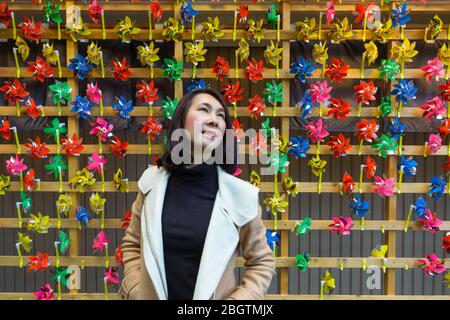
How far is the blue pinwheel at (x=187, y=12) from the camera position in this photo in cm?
287

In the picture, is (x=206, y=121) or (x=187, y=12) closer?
(x=206, y=121)

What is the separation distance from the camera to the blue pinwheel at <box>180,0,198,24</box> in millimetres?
2867

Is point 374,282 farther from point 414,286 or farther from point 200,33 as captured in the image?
point 200,33

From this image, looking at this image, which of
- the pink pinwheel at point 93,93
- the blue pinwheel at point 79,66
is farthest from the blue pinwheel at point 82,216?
the blue pinwheel at point 79,66

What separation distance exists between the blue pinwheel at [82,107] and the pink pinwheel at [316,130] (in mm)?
1325

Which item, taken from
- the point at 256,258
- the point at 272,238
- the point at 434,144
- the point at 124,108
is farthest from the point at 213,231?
the point at 434,144

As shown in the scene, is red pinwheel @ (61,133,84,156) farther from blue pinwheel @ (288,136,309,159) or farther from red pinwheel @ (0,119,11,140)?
blue pinwheel @ (288,136,309,159)

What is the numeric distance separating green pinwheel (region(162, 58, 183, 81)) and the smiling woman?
1389 mm

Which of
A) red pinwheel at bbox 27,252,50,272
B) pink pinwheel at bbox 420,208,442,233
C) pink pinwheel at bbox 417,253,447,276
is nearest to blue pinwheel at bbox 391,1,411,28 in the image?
pink pinwheel at bbox 420,208,442,233

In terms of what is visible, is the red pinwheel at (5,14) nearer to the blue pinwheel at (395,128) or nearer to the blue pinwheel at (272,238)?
the blue pinwheel at (272,238)

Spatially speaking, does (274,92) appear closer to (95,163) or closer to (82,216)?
(95,163)

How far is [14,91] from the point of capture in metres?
2.93

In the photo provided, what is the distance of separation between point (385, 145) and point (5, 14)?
241 cm

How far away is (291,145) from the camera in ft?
9.64
